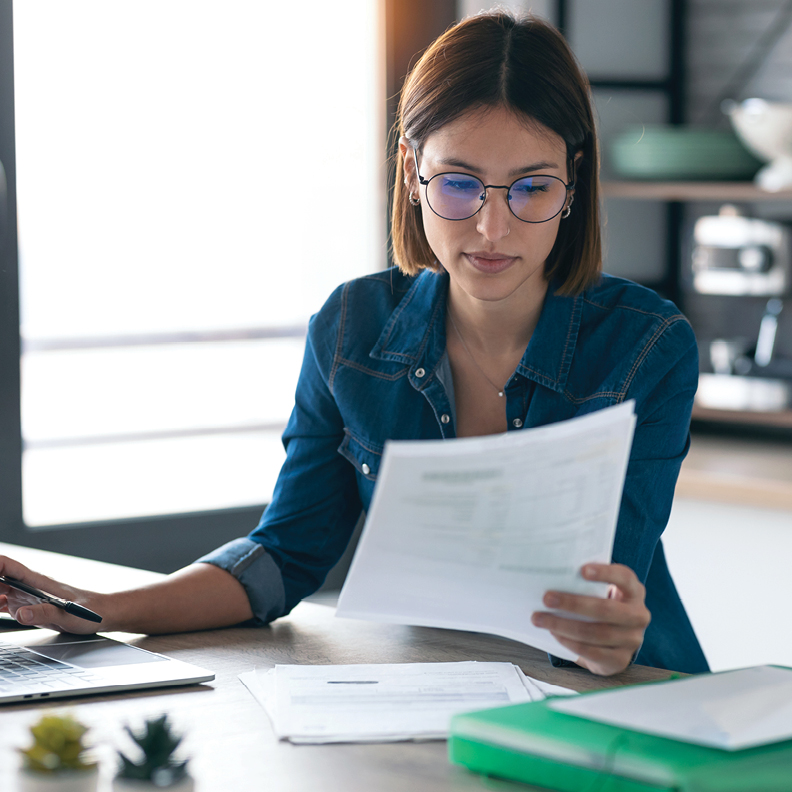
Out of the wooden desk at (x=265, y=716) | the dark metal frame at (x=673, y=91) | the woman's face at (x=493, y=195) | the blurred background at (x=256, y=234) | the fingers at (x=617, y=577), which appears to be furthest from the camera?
the dark metal frame at (x=673, y=91)

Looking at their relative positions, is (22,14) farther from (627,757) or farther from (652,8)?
(627,757)

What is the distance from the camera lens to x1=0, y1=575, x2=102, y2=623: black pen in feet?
3.76

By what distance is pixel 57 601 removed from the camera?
3.81 feet

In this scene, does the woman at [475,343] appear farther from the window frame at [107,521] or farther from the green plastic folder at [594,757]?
the window frame at [107,521]

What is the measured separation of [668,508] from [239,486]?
75.4 inches

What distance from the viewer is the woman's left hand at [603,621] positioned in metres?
0.95

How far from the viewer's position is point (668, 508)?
127cm

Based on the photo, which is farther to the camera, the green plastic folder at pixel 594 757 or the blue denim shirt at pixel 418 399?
the blue denim shirt at pixel 418 399

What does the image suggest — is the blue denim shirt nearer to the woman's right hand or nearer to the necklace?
the necklace

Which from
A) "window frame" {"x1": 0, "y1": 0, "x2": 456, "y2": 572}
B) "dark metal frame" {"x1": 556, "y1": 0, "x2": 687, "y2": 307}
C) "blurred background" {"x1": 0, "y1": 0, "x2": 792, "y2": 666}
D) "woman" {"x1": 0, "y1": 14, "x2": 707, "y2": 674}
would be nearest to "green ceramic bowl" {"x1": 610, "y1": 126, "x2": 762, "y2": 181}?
"blurred background" {"x1": 0, "y1": 0, "x2": 792, "y2": 666}

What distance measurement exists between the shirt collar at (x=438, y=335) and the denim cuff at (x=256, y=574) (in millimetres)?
283

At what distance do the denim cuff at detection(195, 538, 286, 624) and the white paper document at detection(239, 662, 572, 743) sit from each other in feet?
0.69

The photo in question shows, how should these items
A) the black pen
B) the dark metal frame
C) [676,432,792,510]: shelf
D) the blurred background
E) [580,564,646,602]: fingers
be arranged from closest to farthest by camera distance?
[580,564,646,602]: fingers
the black pen
[676,432,792,510]: shelf
the blurred background
the dark metal frame

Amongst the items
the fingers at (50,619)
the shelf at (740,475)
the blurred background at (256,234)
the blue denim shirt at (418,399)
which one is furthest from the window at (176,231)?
the fingers at (50,619)
